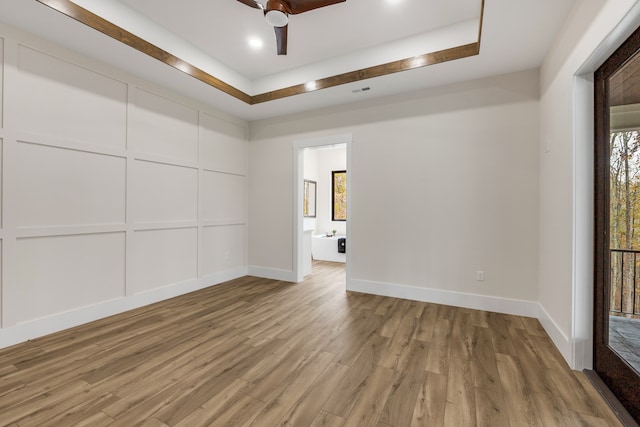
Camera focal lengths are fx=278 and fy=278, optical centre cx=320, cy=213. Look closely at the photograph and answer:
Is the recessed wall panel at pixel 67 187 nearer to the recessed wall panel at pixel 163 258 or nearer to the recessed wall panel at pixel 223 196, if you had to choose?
the recessed wall panel at pixel 163 258

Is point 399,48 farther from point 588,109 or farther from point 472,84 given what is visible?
point 588,109

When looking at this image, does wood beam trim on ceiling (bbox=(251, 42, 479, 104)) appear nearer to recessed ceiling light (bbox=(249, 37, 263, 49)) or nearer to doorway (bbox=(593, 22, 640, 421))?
recessed ceiling light (bbox=(249, 37, 263, 49))

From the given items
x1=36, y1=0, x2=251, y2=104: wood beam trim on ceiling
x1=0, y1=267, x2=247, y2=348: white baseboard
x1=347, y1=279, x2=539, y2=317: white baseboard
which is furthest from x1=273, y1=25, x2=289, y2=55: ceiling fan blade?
x1=0, y1=267, x2=247, y2=348: white baseboard

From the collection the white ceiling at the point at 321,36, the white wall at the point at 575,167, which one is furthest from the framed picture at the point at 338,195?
the white wall at the point at 575,167

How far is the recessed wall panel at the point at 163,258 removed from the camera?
353 centimetres

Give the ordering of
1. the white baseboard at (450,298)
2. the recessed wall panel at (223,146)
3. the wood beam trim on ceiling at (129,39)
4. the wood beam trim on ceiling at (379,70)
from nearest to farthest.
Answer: the wood beam trim on ceiling at (129,39) < the wood beam trim on ceiling at (379,70) < the white baseboard at (450,298) < the recessed wall panel at (223,146)

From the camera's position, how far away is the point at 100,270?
3139mm

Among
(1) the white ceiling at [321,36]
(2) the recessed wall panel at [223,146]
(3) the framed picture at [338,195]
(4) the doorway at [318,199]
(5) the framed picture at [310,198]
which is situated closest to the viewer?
(1) the white ceiling at [321,36]

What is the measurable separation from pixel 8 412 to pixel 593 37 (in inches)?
175

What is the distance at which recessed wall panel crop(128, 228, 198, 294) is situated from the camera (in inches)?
139

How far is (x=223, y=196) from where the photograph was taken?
4.77 metres

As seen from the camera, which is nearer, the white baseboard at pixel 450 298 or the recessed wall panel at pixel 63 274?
the recessed wall panel at pixel 63 274

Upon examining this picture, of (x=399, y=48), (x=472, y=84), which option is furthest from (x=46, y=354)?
(x=472, y=84)

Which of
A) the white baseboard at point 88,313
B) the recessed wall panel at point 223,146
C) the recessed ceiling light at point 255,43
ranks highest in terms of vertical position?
the recessed ceiling light at point 255,43
